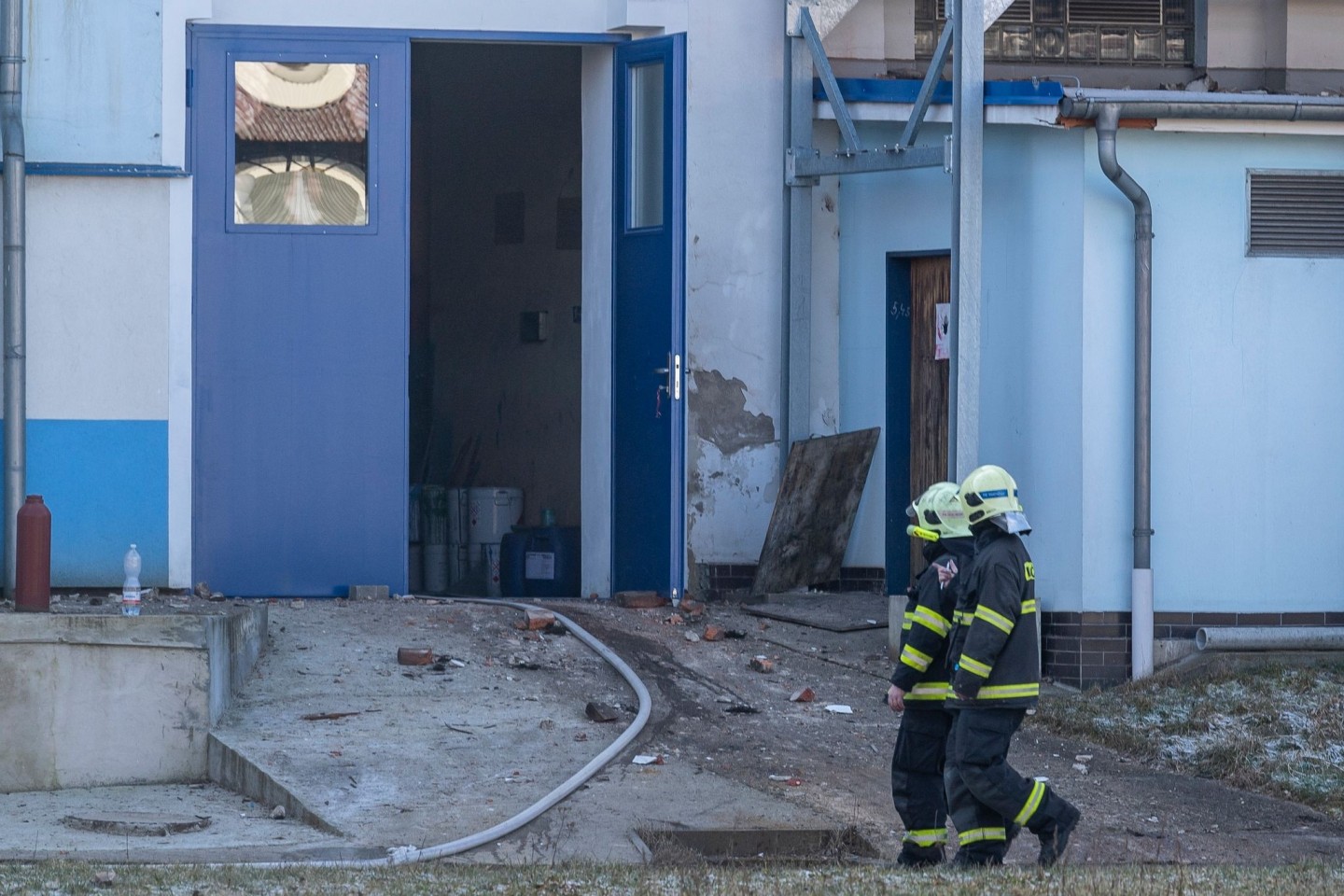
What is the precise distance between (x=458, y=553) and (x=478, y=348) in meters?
2.49

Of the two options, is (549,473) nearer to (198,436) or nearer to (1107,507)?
(198,436)

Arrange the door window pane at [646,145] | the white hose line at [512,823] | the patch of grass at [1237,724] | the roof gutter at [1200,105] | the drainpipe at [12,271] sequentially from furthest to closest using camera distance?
the door window pane at [646,145], the drainpipe at [12,271], the roof gutter at [1200,105], the patch of grass at [1237,724], the white hose line at [512,823]

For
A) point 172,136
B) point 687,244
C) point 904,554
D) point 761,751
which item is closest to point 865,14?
point 687,244

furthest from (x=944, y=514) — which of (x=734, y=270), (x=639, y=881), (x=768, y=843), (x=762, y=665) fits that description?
(x=734, y=270)

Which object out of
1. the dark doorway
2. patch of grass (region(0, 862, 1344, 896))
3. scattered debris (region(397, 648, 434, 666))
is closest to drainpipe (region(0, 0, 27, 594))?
scattered debris (region(397, 648, 434, 666))

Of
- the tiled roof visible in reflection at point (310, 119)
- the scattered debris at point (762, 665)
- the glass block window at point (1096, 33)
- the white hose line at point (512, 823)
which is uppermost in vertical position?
the glass block window at point (1096, 33)

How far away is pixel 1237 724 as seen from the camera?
9367 mm

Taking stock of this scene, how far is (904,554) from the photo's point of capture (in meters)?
12.3

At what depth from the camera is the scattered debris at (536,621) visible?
A: 10.7 meters

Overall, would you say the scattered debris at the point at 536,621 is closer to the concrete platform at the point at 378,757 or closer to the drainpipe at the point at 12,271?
the concrete platform at the point at 378,757

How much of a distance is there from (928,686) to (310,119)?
6890mm

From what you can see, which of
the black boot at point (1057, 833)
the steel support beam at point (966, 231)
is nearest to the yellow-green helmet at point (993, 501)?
the black boot at point (1057, 833)

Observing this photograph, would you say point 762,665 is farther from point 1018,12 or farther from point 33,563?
point 1018,12

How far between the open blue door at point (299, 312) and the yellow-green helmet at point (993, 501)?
5.97m
